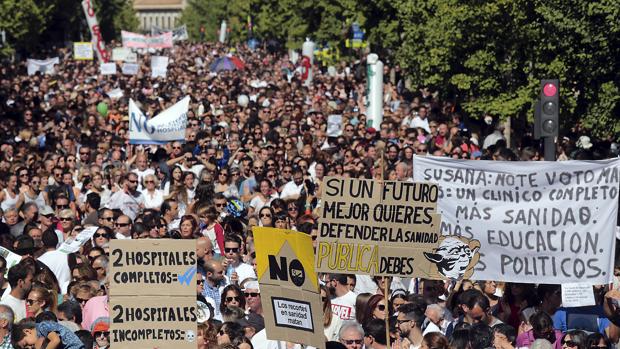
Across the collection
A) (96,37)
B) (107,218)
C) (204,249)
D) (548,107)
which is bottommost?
(96,37)

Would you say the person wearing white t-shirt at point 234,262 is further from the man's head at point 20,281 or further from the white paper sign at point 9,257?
the man's head at point 20,281

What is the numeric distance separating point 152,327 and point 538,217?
3.37m

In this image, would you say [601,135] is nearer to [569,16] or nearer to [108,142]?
[569,16]

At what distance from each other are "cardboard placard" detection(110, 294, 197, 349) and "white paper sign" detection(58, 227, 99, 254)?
3.93 meters

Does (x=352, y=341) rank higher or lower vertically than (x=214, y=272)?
higher

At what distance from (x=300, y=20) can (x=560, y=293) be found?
53.5m

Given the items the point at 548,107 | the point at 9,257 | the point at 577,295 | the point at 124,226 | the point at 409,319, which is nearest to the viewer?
the point at 409,319

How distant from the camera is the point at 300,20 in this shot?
6500 cm

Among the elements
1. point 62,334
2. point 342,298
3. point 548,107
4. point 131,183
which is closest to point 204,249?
point 342,298

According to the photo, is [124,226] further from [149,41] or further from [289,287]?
[149,41]

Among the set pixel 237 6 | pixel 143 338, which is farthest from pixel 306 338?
pixel 237 6

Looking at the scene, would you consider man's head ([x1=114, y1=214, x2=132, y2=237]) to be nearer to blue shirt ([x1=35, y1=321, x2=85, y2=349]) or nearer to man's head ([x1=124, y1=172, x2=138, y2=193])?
man's head ([x1=124, y1=172, x2=138, y2=193])

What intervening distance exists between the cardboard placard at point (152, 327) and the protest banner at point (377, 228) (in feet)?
3.34

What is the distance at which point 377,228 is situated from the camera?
35.0 feet
